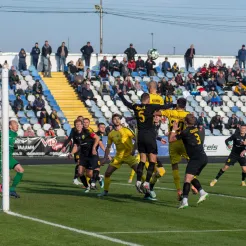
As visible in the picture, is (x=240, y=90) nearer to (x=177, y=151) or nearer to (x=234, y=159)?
(x=234, y=159)

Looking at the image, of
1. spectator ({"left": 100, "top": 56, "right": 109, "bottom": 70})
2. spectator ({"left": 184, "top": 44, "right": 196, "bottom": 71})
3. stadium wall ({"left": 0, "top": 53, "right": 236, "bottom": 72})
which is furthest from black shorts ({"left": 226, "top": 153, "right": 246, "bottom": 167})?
spectator ({"left": 184, "top": 44, "right": 196, "bottom": 71})

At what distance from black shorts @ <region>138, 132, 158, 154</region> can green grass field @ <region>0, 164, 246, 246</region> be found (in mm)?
1168

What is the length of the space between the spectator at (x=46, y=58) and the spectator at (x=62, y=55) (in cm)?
81

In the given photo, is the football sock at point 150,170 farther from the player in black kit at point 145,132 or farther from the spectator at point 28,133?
the spectator at point 28,133

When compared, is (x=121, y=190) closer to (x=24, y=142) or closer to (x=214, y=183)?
(x=214, y=183)

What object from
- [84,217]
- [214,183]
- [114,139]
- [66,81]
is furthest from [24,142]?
[84,217]

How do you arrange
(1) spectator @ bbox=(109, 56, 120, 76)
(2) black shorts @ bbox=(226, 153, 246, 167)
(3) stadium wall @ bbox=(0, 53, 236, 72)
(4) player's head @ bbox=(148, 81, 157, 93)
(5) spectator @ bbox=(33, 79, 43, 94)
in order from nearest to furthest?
(4) player's head @ bbox=(148, 81, 157, 93) → (2) black shorts @ bbox=(226, 153, 246, 167) → (5) spectator @ bbox=(33, 79, 43, 94) → (3) stadium wall @ bbox=(0, 53, 236, 72) → (1) spectator @ bbox=(109, 56, 120, 76)

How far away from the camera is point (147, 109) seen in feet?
58.3

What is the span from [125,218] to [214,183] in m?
9.68

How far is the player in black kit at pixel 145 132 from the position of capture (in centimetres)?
1778

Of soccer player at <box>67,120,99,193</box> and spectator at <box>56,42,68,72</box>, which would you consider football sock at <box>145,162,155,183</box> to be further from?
spectator at <box>56,42,68,72</box>

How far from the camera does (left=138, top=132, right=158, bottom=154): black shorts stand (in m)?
17.9

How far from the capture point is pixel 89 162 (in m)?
21.9

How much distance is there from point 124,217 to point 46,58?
38.1 meters
